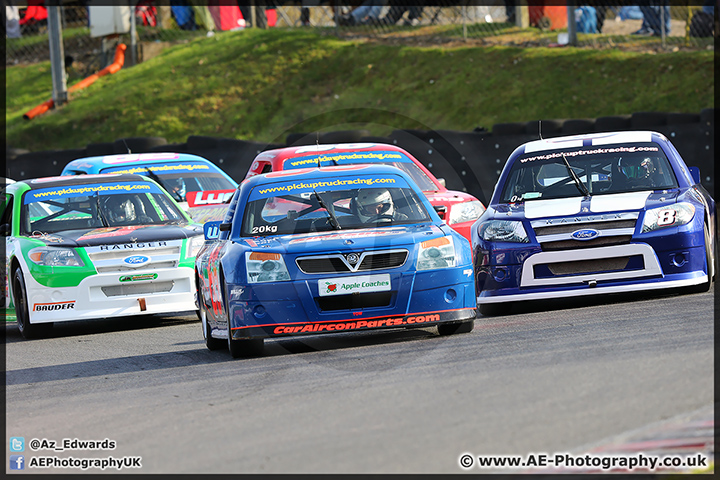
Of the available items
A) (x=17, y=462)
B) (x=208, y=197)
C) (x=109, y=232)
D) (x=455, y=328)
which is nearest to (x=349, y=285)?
(x=455, y=328)

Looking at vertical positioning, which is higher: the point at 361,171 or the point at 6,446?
the point at 361,171

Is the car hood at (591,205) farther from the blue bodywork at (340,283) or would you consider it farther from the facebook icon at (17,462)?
the facebook icon at (17,462)

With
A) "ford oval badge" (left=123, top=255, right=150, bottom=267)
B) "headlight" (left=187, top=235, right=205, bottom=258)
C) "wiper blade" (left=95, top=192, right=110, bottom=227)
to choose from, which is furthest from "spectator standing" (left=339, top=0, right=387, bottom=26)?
"ford oval badge" (left=123, top=255, right=150, bottom=267)

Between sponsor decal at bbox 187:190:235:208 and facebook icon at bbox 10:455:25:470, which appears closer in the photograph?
facebook icon at bbox 10:455:25:470

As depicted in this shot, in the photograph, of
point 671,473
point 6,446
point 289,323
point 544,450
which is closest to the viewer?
point 671,473

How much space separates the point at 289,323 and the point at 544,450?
133 inches

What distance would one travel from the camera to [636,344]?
7316mm

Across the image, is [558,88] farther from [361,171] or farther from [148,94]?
[361,171]

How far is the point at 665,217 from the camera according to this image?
948 centimetres

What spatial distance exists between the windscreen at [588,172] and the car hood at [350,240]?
2.25 meters

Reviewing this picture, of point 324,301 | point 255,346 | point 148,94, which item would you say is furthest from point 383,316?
point 148,94

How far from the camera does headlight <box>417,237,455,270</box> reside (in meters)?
8.12

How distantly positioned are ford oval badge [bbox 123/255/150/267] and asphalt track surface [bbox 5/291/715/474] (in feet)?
4.59

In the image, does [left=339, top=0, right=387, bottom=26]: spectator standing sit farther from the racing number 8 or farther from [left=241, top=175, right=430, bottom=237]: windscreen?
[left=241, top=175, right=430, bottom=237]: windscreen
